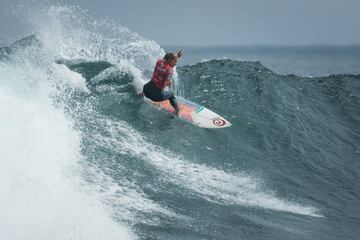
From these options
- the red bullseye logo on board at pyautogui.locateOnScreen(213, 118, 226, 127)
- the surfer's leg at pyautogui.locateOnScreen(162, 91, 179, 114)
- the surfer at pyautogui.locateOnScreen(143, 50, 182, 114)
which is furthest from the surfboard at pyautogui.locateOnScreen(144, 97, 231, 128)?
the surfer at pyautogui.locateOnScreen(143, 50, 182, 114)

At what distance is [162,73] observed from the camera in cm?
1331

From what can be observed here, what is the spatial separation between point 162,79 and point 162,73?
17 centimetres

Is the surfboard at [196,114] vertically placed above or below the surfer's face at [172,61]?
below

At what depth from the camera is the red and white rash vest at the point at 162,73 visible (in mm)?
13234

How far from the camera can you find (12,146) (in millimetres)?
8430

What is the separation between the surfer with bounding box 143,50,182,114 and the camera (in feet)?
43.3

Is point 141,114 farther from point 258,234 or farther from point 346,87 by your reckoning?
point 346,87

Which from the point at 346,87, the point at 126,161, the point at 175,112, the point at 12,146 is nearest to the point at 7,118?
the point at 12,146

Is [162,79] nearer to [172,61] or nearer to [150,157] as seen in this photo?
[172,61]

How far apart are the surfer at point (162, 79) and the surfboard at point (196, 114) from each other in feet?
1.55

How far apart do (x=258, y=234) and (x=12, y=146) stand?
4.46 metres

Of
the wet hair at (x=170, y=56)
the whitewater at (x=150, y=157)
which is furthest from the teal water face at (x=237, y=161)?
the wet hair at (x=170, y=56)

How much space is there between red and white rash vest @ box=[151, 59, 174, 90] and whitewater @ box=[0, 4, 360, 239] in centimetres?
98

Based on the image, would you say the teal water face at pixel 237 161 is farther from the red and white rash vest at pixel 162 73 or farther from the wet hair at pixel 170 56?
the wet hair at pixel 170 56
